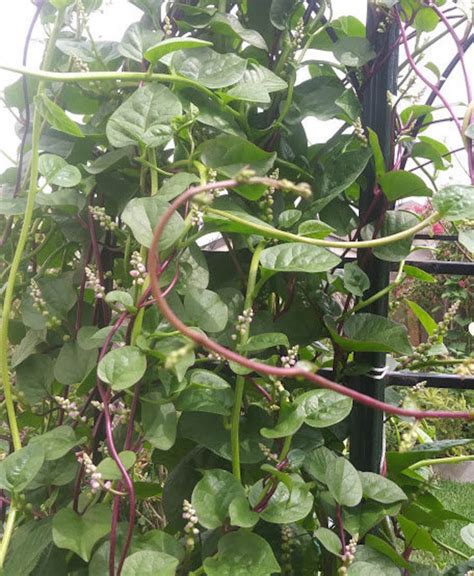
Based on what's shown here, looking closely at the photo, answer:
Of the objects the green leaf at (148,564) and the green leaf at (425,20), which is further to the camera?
the green leaf at (425,20)

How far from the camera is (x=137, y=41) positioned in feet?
1.66

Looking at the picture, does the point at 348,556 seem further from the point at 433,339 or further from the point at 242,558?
the point at 433,339

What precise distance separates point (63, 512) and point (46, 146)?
0.31 m

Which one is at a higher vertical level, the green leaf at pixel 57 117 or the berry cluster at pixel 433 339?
the green leaf at pixel 57 117

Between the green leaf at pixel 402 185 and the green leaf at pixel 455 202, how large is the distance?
11 cm

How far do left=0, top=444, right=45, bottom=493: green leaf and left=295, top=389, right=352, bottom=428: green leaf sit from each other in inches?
7.6

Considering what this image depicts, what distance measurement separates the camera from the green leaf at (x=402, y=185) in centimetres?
54

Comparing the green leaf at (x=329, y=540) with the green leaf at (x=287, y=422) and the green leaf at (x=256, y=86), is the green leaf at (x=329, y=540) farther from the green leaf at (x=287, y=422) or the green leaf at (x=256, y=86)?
the green leaf at (x=256, y=86)

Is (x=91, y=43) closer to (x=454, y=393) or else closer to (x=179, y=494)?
(x=179, y=494)

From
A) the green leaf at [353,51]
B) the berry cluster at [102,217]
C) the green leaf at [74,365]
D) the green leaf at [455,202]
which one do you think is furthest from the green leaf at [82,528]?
the green leaf at [353,51]

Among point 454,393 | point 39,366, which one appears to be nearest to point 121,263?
point 39,366

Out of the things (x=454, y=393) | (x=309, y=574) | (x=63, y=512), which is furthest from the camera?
(x=454, y=393)

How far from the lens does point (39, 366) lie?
55 centimetres

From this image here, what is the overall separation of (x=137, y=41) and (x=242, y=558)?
1.30ft
